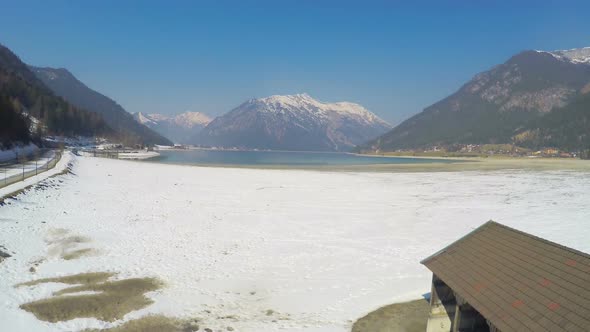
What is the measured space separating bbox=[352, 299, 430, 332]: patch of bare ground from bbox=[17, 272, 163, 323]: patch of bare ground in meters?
7.78

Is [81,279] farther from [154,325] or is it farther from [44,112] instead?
[44,112]

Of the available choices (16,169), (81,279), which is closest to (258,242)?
(81,279)

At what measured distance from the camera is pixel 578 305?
22.1 feet

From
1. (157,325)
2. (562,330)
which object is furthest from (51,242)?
(562,330)

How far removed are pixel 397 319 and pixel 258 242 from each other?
999cm

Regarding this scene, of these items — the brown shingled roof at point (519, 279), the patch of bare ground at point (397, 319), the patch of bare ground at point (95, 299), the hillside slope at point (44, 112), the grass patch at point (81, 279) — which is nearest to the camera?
the brown shingled roof at point (519, 279)

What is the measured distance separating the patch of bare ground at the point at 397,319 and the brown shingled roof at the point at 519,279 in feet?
7.24

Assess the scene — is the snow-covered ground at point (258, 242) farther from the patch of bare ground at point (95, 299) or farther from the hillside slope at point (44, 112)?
the hillside slope at point (44, 112)

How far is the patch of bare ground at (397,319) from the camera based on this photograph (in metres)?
11.4

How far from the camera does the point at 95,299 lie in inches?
486

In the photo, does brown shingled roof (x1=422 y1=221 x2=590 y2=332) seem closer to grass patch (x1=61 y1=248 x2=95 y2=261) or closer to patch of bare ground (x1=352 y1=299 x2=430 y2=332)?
patch of bare ground (x1=352 y1=299 x2=430 y2=332)

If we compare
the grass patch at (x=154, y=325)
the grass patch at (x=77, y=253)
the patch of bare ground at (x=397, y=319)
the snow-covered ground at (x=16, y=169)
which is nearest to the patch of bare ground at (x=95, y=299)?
the grass patch at (x=154, y=325)

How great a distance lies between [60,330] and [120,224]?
13193 millimetres

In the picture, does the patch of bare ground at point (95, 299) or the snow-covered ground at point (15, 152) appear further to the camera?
the snow-covered ground at point (15, 152)
